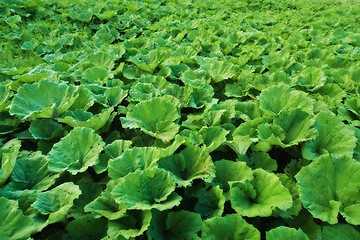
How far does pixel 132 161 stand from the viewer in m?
1.54

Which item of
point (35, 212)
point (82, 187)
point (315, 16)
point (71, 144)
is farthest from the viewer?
point (315, 16)

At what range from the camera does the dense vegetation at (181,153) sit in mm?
1307

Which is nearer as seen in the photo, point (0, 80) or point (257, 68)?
point (0, 80)

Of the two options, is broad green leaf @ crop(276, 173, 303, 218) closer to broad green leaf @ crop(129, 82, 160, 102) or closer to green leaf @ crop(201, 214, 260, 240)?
green leaf @ crop(201, 214, 260, 240)

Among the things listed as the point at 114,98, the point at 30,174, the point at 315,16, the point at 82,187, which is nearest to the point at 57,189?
the point at 82,187

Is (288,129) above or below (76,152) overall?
above

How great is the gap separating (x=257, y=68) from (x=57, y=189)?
9.58ft

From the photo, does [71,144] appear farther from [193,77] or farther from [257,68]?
[257,68]

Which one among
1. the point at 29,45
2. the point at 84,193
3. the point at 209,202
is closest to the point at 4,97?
the point at 84,193

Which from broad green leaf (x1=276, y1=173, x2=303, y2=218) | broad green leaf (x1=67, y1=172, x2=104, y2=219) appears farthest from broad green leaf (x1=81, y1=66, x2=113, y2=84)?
broad green leaf (x1=276, y1=173, x2=303, y2=218)

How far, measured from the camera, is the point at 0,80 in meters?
3.00

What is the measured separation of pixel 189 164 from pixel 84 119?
1083mm

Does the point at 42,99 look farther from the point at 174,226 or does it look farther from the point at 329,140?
the point at 329,140

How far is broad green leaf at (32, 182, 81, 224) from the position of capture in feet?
4.31
